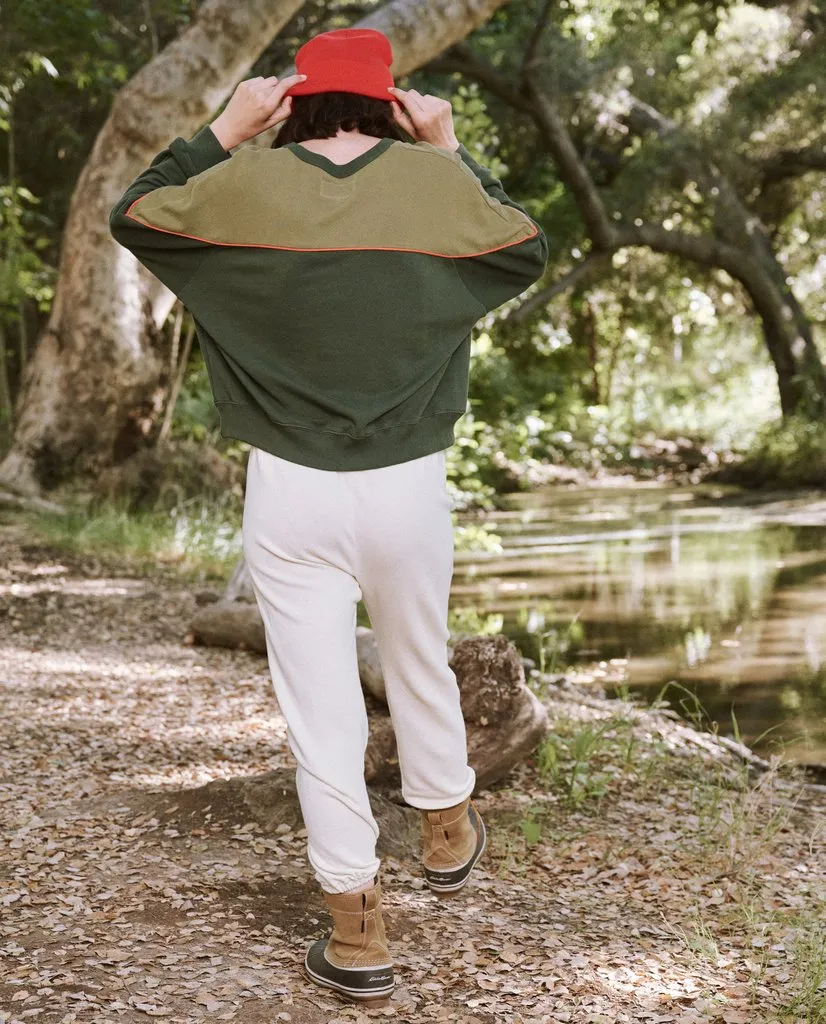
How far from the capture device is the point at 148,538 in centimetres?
871

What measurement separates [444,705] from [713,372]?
87.6 ft

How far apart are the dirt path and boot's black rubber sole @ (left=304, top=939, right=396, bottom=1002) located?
0.04 metres

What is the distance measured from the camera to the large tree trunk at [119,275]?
9.09 meters

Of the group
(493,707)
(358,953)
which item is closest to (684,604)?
(493,707)

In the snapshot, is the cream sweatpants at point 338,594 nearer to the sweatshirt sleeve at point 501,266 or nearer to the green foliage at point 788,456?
the sweatshirt sleeve at point 501,266

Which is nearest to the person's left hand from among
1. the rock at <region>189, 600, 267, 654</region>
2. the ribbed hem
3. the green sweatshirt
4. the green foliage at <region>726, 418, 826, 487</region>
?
the green sweatshirt

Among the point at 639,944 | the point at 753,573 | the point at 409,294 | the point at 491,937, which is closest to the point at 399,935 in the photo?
the point at 491,937

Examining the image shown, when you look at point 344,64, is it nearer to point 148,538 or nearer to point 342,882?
point 342,882

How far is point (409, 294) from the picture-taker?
7.65 feet

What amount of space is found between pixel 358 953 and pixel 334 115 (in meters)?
Result: 1.79

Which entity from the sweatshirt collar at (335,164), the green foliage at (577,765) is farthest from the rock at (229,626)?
the sweatshirt collar at (335,164)

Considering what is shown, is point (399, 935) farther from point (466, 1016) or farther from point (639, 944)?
point (639, 944)

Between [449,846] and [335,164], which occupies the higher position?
[335,164]

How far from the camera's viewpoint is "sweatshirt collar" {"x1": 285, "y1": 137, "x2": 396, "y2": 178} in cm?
232
